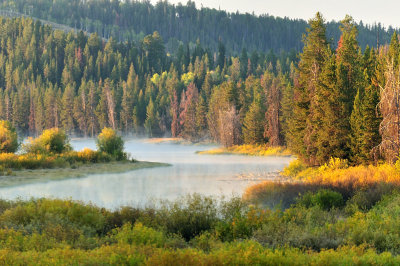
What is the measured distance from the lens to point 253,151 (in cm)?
6906

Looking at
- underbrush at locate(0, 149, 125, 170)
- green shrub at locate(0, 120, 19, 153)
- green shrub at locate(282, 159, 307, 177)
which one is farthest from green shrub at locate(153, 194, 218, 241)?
green shrub at locate(0, 120, 19, 153)

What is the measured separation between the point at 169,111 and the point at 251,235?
4486 inches

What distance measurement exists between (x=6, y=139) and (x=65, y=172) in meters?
9.90

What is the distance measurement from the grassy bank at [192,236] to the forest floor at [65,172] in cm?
1631

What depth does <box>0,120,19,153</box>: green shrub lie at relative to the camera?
44219 millimetres

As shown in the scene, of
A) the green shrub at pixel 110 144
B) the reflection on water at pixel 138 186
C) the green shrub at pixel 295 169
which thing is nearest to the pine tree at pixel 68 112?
the green shrub at pixel 110 144

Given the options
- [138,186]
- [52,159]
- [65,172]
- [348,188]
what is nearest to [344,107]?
[348,188]

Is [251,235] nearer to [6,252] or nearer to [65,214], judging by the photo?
[65,214]

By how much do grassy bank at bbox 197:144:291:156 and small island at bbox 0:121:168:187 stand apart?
22028 millimetres

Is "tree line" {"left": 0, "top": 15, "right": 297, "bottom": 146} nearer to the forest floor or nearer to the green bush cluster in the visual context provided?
the green bush cluster

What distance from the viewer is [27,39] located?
199 metres

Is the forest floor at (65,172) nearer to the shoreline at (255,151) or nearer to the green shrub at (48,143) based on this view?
the green shrub at (48,143)

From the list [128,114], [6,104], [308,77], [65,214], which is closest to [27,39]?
[6,104]

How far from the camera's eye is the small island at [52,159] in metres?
36.5
